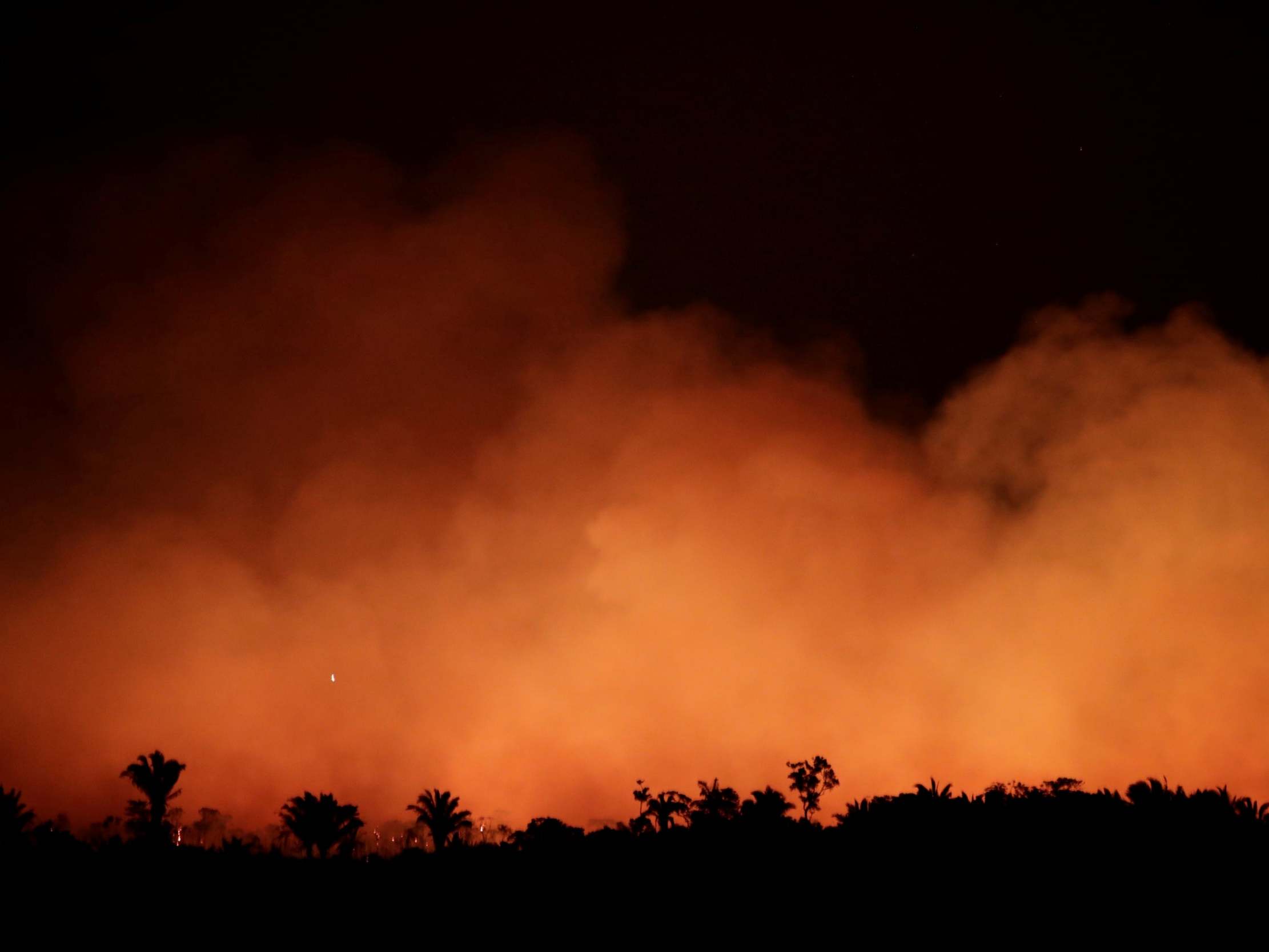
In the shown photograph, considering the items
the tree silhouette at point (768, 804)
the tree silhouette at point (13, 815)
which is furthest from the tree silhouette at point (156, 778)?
the tree silhouette at point (768, 804)

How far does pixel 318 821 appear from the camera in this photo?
4403cm

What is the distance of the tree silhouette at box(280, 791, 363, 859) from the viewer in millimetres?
43938

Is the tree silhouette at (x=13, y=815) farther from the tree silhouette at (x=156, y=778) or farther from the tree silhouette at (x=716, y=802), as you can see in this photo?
the tree silhouette at (x=716, y=802)

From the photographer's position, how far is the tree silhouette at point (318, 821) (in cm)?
4394

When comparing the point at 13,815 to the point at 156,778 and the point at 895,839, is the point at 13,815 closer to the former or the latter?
the point at 156,778

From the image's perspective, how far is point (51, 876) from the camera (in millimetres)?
21922

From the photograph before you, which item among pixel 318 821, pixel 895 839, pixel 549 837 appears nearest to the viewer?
pixel 895 839

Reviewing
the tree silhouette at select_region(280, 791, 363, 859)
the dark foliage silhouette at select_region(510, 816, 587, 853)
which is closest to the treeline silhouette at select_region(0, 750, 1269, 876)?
the dark foliage silhouette at select_region(510, 816, 587, 853)

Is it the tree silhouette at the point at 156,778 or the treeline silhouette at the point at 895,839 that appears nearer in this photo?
the treeline silhouette at the point at 895,839

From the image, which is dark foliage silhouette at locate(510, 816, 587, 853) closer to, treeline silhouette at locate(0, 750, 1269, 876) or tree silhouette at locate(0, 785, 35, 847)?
treeline silhouette at locate(0, 750, 1269, 876)

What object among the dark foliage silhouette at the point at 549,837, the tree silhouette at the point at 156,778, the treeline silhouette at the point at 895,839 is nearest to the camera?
the treeline silhouette at the point at 895,839

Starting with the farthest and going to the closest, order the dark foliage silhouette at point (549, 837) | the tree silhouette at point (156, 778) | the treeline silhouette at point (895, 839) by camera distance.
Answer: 1. the tree silhouette at point (156, 778)
2. the dark foliage silhouette at point (549, 837)
3. the treeline silhouette at point (895, 839)

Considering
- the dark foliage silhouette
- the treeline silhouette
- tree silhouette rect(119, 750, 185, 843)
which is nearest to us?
the treeline silhouette

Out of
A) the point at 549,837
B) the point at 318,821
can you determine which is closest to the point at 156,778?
the point at 318,821
